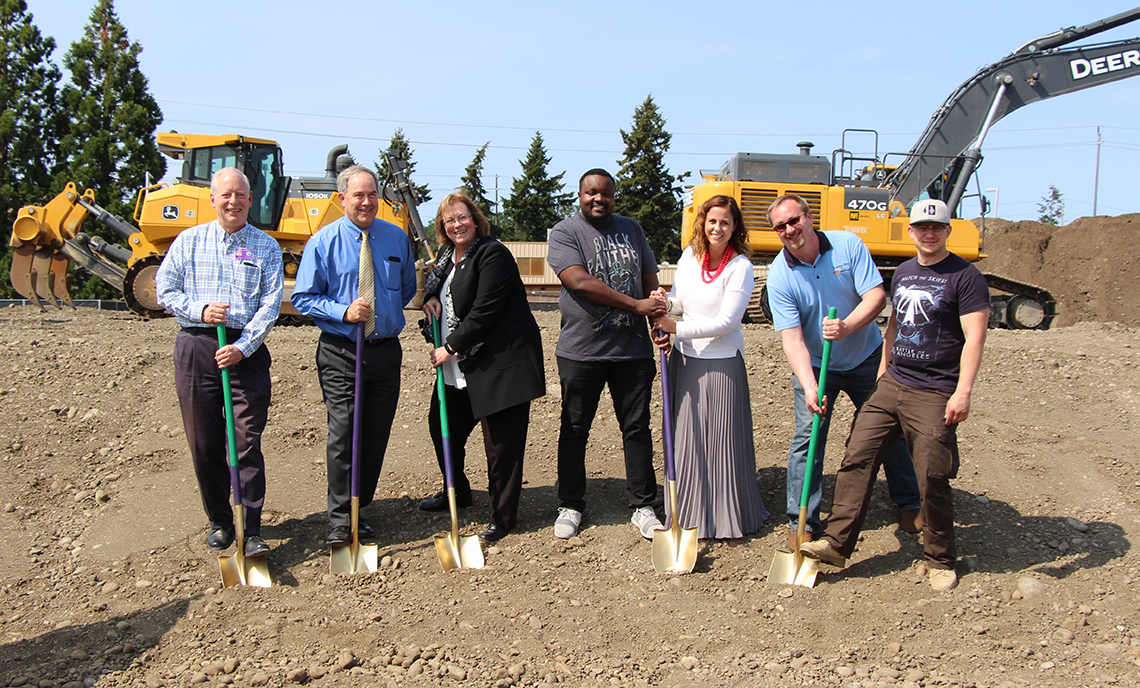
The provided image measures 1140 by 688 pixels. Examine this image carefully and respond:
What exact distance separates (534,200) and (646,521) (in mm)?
33023

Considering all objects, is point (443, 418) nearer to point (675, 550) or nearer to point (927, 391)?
point (675, 550)

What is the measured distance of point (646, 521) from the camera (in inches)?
169

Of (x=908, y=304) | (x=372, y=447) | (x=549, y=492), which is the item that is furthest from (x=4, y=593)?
(x=908, y=304)

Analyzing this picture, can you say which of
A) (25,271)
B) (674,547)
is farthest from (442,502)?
(25,271)

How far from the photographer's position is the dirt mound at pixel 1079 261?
806 inches

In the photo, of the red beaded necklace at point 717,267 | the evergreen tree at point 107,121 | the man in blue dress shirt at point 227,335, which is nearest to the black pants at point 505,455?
the man in blue dress shirt at point 227,335

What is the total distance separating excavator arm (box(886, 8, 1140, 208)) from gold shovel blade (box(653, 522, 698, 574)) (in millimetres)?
11179

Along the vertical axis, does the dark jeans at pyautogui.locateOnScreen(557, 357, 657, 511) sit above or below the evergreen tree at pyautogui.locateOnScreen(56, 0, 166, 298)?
below

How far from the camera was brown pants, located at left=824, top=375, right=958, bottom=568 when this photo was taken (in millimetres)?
3578

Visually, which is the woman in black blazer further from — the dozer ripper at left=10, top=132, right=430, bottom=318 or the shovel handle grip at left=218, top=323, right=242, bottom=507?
the dozer ripper at left=10, top=132, right=430, bottom=318

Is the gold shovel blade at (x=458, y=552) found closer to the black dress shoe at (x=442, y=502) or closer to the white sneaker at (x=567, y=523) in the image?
the white sneaker at (x=567, y=523)

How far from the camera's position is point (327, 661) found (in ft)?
10.1

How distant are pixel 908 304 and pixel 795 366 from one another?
2.02 ft

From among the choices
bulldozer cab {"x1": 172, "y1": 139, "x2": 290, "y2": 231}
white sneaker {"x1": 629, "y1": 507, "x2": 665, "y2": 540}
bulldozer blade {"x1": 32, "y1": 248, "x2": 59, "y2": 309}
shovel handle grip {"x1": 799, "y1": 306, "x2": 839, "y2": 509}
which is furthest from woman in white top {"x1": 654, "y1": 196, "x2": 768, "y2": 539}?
bulldozer blade {"x1": 32, "y1": 248, "x2": 59, "y2": 309}
